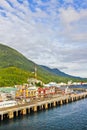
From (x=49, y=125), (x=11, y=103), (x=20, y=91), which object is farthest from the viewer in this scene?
(x=20, y=91)

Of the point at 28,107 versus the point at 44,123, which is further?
the point at 28,107

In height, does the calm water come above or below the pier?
below

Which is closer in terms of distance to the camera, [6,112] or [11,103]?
[6,112]

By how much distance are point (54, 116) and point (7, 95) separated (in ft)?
141

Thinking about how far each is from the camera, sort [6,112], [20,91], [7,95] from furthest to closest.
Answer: [20,91]
[7,95]
[6,112]

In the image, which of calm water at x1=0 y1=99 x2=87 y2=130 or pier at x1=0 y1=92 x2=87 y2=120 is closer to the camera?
calm water at x1=0 y1=99 x2=87 y2=130

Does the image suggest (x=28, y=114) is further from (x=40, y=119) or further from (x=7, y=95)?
(x=7, y=95)

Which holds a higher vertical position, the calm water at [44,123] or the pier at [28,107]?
the pier at [28,107]

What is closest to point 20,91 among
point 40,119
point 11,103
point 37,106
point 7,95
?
point 7,95

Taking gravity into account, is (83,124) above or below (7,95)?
below

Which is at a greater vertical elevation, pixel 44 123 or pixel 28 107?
pixel 28 107

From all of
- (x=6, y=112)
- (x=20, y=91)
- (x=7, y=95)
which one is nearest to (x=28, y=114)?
(x=6, y=112)

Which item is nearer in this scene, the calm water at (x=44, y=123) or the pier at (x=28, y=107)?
the calm water at (x=44, y=123)

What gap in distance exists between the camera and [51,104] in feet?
518
